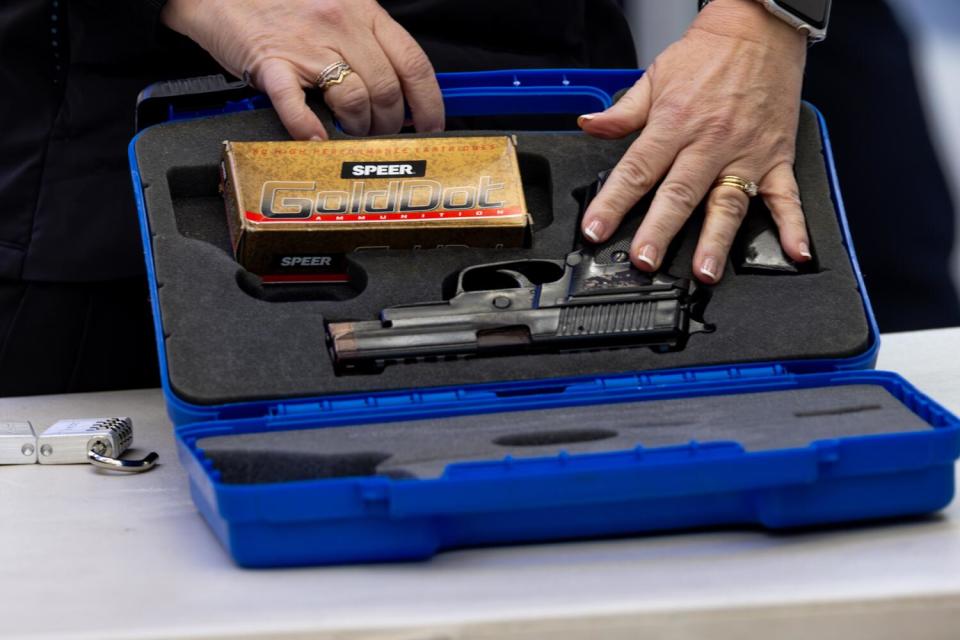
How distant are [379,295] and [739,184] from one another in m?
0.46

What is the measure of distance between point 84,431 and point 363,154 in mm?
467

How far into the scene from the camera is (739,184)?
1591 mm

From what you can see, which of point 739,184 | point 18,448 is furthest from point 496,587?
point 739,184

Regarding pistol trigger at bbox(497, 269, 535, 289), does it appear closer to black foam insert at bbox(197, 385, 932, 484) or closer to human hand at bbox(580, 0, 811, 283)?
human hand at bbox(580, 0, 811, 283)

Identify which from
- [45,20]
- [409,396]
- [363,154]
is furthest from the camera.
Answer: [45,20]

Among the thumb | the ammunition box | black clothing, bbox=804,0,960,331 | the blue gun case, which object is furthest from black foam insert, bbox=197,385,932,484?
black clothing, bbox=804,0,960,331

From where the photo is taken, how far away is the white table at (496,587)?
95 cm

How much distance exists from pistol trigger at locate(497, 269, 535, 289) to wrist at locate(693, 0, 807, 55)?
0.41 m

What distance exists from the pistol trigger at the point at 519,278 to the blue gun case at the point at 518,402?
1.3 inches

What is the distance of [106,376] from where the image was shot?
1863mm

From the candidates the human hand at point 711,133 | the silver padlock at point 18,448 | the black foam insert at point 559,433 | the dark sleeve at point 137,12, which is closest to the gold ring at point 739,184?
the human hand at point 711,133

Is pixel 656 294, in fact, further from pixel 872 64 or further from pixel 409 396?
pixel 872 64

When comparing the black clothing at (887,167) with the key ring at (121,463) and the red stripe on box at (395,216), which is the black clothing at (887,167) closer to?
the red stripe on box at (395,216)

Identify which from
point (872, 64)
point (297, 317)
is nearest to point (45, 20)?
point (297, 317)
